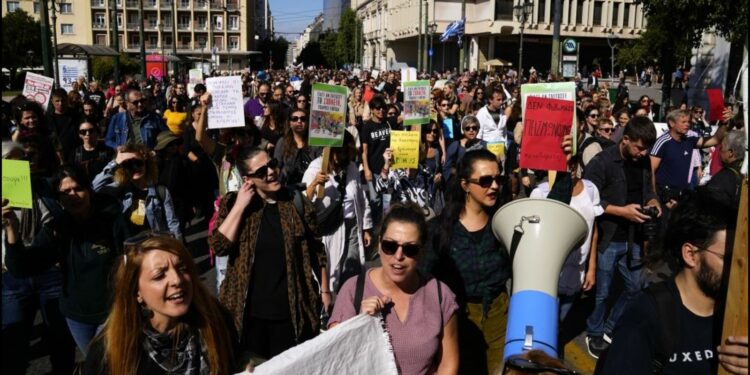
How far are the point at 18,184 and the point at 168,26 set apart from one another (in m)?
97.1

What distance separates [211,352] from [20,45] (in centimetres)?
6426

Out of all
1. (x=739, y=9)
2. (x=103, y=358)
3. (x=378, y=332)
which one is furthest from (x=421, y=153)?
(x=739, y=9)

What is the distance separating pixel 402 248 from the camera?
2.96 m

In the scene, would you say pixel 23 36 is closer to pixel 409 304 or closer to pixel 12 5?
pixel 12 5

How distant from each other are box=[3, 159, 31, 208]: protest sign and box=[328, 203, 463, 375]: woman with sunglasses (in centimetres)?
160

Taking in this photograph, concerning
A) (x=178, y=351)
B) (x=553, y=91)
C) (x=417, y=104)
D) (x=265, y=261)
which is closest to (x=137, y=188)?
(x=265, y=261)

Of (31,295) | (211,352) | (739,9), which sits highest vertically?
(739,9)

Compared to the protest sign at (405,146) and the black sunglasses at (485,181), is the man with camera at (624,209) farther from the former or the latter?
the protest sign at (405,146)

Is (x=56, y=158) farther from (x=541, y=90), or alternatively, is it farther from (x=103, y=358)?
(x=541, y=90)

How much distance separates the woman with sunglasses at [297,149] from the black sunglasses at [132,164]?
1.26 metres

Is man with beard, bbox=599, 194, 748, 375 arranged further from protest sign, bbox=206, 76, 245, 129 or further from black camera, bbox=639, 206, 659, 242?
protest sign, bbox=206, 76, 245, 129

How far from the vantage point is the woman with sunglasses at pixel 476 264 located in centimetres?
348

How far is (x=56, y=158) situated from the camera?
4711mm

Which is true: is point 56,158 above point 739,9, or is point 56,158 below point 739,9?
below
